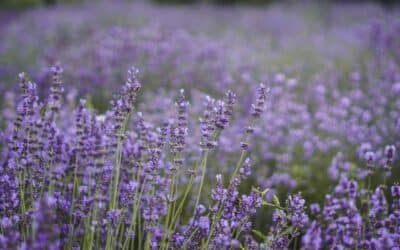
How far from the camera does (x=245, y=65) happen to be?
17.3ft

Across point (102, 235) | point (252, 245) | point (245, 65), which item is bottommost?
point (102, 235)

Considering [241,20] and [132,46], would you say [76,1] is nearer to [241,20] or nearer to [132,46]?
[241,20]

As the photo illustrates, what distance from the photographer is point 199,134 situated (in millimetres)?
3473

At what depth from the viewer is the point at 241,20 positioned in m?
10.1

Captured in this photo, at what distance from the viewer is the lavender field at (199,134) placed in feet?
5.96

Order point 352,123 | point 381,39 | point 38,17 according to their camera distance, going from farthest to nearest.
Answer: point 38,17, point 381,39, point 352,123

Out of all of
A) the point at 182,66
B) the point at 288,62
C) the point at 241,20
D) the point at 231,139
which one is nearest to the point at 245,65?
the point at 182,66

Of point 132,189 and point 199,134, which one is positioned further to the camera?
point 199,134

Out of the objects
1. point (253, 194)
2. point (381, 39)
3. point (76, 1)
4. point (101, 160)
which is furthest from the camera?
point (76, 1)

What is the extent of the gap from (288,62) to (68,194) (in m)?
4.45

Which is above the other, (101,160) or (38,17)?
(38,17)

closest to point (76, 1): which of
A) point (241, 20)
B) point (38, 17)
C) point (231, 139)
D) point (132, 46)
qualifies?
point (38, 17)

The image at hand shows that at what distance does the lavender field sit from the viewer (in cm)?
182

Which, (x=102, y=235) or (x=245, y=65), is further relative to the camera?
(x=245, y=65)
